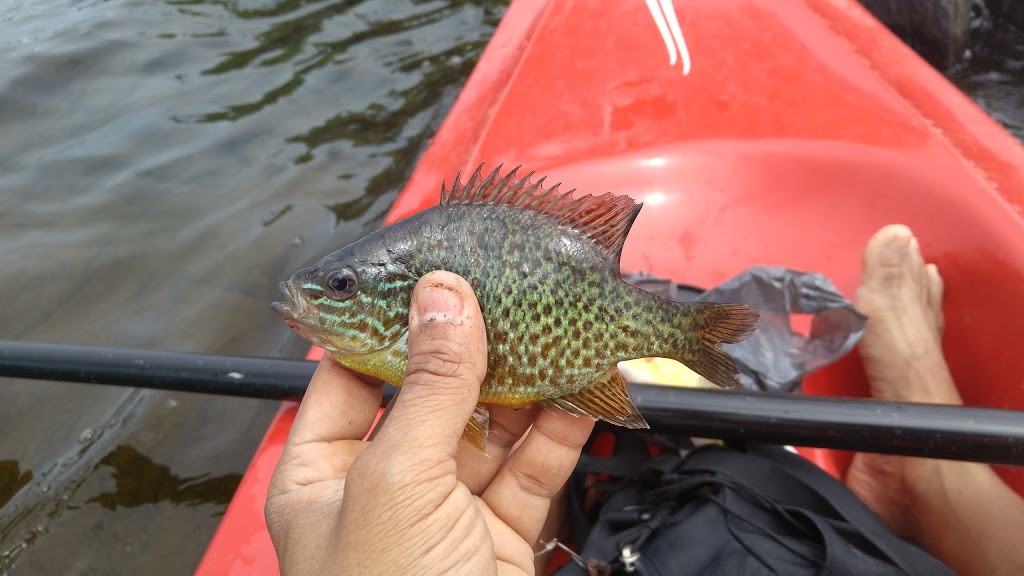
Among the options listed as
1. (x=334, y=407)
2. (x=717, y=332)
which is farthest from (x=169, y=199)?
(x=717, y=332)

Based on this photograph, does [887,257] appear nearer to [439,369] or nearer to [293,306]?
[439,369]

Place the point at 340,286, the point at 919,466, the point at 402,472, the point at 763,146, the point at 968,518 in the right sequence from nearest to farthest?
the point at 402,472 < the point at 340,286 < the point at 968,518 < the point at 919,466 < the point at 763,146

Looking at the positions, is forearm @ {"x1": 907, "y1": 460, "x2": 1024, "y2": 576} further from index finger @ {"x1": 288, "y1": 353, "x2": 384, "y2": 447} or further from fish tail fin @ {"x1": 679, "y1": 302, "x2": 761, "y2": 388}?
index finger @ {"x1": 288, "y1": 353, "x2": 384, "y2": 447}

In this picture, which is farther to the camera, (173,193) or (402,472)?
(173,193)

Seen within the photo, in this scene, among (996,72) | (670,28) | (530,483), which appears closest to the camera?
(530,483)

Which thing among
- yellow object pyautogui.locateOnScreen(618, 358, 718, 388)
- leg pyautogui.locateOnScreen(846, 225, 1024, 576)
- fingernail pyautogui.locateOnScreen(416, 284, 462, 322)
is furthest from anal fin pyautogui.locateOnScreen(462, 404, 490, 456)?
leg pyautogui.locateOnScreen(846, 225, 1024, 576)
